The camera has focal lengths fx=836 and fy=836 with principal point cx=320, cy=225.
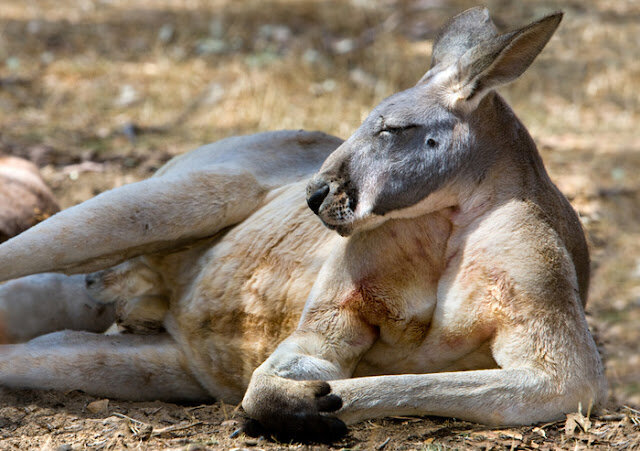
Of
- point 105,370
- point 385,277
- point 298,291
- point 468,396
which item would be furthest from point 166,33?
point 468,396

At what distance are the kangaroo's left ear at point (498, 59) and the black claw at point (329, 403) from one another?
0.98 meters

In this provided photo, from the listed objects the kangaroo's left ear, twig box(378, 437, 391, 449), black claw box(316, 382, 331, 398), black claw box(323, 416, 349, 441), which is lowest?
twig box(378, 437, 391, 449)

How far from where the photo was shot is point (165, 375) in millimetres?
3201

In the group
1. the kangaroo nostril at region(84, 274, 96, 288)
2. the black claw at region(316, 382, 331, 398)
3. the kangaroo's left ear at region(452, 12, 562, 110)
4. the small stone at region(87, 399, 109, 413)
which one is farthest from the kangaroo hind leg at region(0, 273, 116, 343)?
the kangaroo's left ear at region(452, 12, 562, 110)

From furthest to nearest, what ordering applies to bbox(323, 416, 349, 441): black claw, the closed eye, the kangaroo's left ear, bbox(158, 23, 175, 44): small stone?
bbox(158, 23, 175, 44): small stone → the closed eye → the kangaroo's left ear → bbox(323, 416, 349, 441): black claw

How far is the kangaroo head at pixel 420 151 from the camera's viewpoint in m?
2.54

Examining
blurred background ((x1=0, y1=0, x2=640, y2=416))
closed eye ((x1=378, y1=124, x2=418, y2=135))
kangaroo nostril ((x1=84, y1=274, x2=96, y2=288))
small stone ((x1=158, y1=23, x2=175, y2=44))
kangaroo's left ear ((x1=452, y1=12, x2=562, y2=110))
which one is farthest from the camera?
small stone ((x1=158, y1=23, x2=175, y2=44))

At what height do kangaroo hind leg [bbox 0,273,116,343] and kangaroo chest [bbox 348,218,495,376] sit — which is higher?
kangaroo chest [bbox 348,218,495,376]

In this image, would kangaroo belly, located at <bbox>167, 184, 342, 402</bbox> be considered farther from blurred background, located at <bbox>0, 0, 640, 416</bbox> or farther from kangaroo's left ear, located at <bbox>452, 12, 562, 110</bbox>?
blurred background, located at <bbox>0, 0, 640, 416</bbox>

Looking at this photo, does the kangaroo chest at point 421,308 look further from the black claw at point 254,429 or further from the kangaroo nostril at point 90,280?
the kangaroo nostril at point 90,280

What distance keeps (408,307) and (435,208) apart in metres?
0.32

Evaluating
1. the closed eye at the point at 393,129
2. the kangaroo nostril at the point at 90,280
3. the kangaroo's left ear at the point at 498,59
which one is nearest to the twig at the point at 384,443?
the closed eye at the point at 393,129

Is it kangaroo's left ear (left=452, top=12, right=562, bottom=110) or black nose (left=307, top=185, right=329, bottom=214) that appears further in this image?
black nose (left=307, top=185, right=329, bottom=214)

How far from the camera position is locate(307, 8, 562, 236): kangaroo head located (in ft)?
8.33
